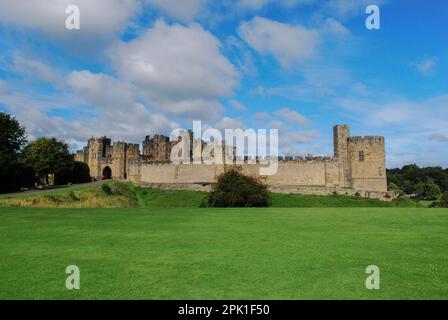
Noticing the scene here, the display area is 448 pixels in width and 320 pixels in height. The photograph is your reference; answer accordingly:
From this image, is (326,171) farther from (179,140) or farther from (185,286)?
(185,286)

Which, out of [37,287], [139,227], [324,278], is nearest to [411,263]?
[324,278]

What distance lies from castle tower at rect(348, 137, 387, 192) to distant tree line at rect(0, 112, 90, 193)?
36033 millimetres

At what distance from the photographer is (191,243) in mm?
10258

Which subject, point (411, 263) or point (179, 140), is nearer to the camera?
point (411, 263)

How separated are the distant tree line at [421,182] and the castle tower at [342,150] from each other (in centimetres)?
3360

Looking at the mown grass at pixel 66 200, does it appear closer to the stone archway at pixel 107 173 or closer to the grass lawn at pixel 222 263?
the grass lawn at pixel 222 263

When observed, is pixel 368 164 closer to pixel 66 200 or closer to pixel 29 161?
pixel 66 200

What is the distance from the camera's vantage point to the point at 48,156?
54.5m

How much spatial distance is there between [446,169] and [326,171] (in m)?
75.7

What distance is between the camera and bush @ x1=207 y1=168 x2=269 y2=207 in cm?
3925

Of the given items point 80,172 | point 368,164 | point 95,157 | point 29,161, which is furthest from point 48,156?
point 368,164

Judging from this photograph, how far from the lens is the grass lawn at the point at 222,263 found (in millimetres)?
6031
